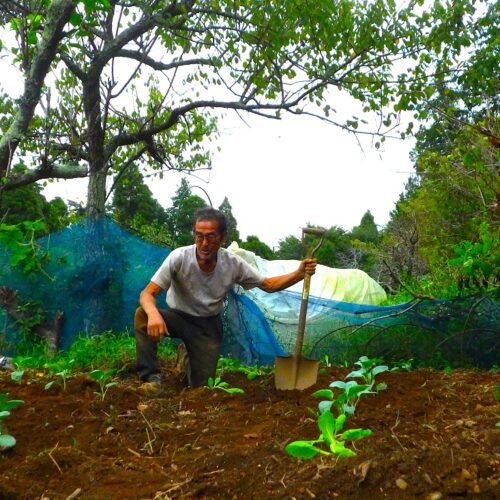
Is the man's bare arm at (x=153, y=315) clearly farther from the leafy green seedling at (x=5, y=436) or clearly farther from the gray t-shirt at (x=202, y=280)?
the leafy green seedling at (x=5, y=436)

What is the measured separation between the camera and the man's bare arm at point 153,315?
14.0 ft

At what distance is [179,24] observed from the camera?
26.5 feet

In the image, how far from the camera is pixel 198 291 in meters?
4.86

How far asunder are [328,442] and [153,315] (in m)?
2.12

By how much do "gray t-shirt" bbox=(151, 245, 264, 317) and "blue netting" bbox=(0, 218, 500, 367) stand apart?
105cm

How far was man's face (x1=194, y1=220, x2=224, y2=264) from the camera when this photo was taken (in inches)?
179

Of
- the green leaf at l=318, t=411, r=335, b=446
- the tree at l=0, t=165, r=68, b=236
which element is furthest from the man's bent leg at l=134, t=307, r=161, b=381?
the tree at l=0, t=165, r=68, b=236

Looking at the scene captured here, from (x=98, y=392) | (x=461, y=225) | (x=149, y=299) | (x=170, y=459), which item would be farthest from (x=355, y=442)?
(x=461, y=225)

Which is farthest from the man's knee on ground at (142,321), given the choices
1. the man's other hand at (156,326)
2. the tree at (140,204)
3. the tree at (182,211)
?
the tree at (140,204)

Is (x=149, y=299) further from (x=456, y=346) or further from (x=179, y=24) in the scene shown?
(x=179, y=24)

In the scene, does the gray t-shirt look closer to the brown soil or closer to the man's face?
the man's face

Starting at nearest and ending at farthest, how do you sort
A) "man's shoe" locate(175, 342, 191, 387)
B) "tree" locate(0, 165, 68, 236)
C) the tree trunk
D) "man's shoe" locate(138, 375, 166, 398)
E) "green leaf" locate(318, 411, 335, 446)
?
"green leaf" locate(318, 411, 335, 446), "man's shoe" locate(138, 375, 166, 398), "man's shoe" locate(175, 342, 191, 387), the tree trunk, "tree" locate(0, 165, 68, 236)

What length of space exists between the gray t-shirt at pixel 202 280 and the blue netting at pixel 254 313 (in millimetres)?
1053

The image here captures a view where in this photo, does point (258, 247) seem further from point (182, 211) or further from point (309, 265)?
point (309, 265)
